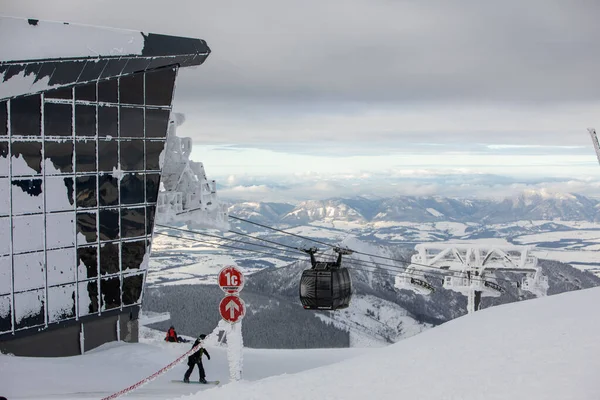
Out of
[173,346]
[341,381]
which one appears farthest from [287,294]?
[341,381]

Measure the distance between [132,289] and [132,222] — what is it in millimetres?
3257

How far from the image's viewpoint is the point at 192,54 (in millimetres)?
30750

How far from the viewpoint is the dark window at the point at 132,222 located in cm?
2986

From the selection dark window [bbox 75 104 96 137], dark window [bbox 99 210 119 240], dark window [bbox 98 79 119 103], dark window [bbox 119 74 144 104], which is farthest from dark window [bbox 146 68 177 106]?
dark window [bbox 99 210 119 240]

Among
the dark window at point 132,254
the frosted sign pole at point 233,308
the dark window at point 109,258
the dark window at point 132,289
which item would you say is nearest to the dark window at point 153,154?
the dark window at point 132,254

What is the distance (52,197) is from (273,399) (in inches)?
664

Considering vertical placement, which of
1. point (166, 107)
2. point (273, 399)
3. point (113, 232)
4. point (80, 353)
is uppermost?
point (166, 107)

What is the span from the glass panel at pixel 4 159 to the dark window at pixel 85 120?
10.4 ft

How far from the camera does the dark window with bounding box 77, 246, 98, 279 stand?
2791 centimetres

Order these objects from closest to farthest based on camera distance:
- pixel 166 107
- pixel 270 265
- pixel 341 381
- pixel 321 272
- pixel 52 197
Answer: pixel 341 381 → pixel 52 197 → pixel 321 272 → pixel 166 107 → pixel 270 265

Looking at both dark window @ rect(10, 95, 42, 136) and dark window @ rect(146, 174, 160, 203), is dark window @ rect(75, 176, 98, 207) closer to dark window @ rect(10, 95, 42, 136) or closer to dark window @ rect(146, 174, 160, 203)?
dark window @ rect(10, 95, 42, 136)

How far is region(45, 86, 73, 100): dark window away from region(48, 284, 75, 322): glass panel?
7418 mm

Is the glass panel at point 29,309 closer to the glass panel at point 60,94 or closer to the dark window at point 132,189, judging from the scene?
the dark window at point 132,189

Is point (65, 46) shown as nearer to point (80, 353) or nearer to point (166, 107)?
point (166, 107)
